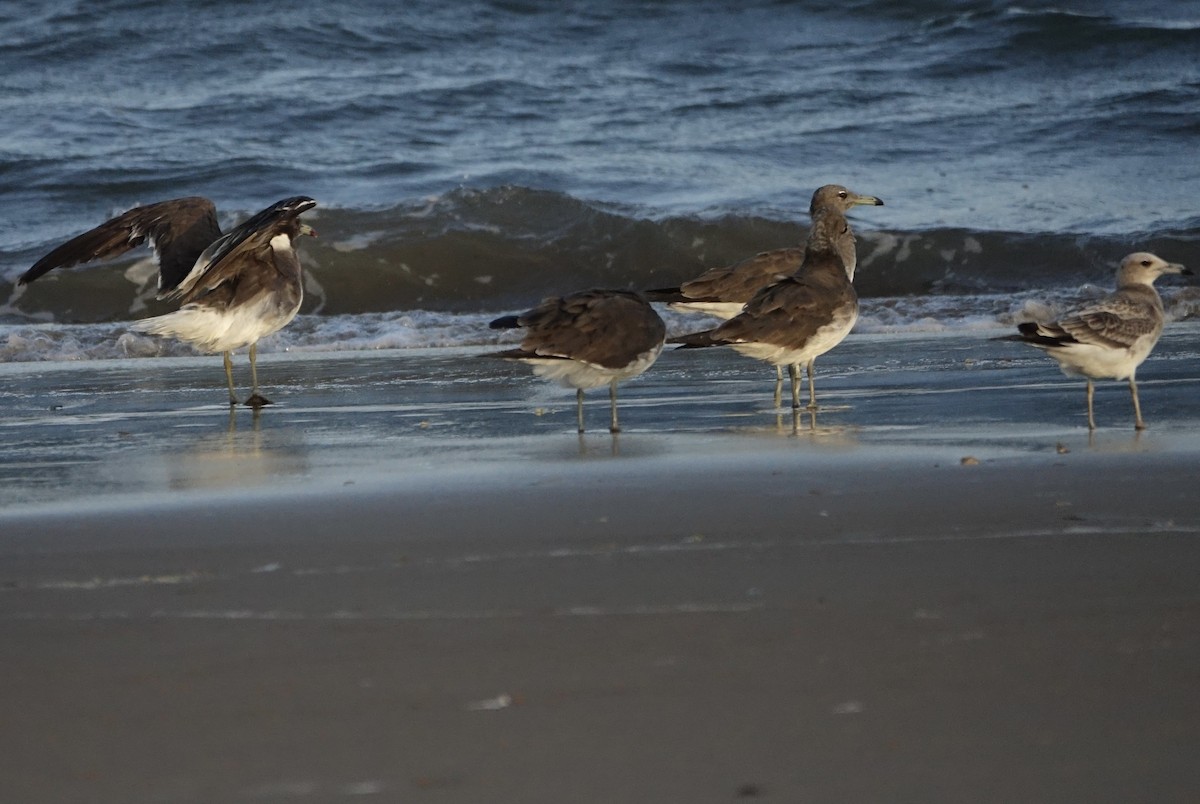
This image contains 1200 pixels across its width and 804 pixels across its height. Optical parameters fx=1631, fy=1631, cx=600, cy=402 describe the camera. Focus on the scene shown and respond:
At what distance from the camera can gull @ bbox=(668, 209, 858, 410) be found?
272 inches

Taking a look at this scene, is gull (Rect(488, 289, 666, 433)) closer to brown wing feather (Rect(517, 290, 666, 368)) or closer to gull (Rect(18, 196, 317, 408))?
brown wing feather (Rect(517, 290, 666, 368))

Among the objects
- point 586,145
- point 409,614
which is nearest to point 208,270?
point 409,614

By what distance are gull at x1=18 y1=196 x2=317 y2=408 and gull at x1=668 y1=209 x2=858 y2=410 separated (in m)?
2.36

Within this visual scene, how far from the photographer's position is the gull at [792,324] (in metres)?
6.92

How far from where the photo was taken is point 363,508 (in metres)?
4.64

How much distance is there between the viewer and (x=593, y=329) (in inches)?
249

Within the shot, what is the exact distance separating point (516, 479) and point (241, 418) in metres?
2.74

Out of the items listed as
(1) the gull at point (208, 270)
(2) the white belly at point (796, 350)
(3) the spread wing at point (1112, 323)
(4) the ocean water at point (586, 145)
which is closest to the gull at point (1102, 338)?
(3) the spread wing at point (1112, 323)

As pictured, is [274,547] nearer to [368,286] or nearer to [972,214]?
[368,286]

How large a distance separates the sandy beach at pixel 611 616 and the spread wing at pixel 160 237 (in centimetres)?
266

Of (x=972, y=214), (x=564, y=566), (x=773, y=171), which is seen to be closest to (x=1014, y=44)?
(x=773, y=171)

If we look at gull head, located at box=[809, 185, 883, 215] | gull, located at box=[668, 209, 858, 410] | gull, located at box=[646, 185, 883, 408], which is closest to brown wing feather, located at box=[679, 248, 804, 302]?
gull, located at box=[646, 185, 883, 408]

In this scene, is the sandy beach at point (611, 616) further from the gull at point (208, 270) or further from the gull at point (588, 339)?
the gull at point (208, 270)

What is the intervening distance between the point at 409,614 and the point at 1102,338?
3.64 m
